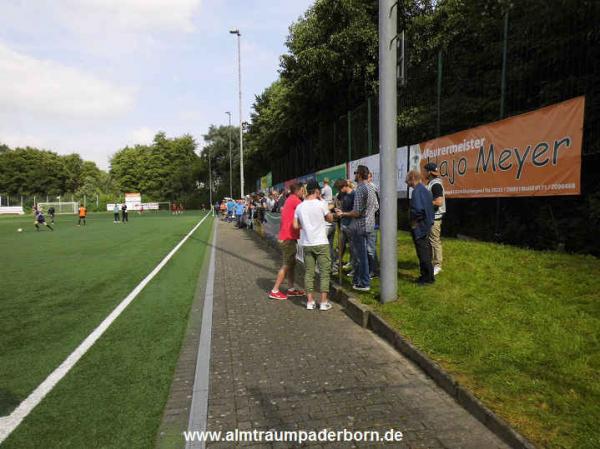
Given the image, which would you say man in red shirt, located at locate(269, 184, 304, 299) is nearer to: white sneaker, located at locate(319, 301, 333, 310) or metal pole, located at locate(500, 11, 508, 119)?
white sneaker, located at locate(319, 301, 333, 310)

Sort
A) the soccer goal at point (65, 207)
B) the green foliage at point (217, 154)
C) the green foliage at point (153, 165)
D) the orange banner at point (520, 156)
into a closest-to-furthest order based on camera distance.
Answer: the orange banner at point (520, 156), the soccer goal at point (65, 207), the green foliage at point (217, 154), the green foliage at point (153, 165)

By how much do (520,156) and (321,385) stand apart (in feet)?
18.8

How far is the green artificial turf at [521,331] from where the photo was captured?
3.18 metres

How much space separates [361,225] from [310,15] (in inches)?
861

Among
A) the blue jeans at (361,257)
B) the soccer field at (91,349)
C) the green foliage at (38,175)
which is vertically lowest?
the soccer field at (91,349)

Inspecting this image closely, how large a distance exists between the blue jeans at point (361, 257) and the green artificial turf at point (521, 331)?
262mm

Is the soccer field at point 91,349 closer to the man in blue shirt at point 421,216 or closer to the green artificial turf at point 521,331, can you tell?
the green artificial turf at point 521,331

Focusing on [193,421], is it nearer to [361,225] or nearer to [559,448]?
[559,448]

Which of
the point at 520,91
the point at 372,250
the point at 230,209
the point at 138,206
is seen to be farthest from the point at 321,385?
the point at 138,206

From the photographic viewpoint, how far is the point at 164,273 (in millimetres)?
10211

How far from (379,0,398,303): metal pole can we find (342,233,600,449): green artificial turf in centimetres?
44

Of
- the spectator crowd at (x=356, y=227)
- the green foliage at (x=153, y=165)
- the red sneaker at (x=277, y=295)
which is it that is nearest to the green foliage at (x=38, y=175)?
the green foliage at (x=153, y=165)

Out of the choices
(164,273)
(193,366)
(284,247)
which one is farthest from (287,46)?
(193,366)

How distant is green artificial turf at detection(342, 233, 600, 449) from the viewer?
3.18 metres
